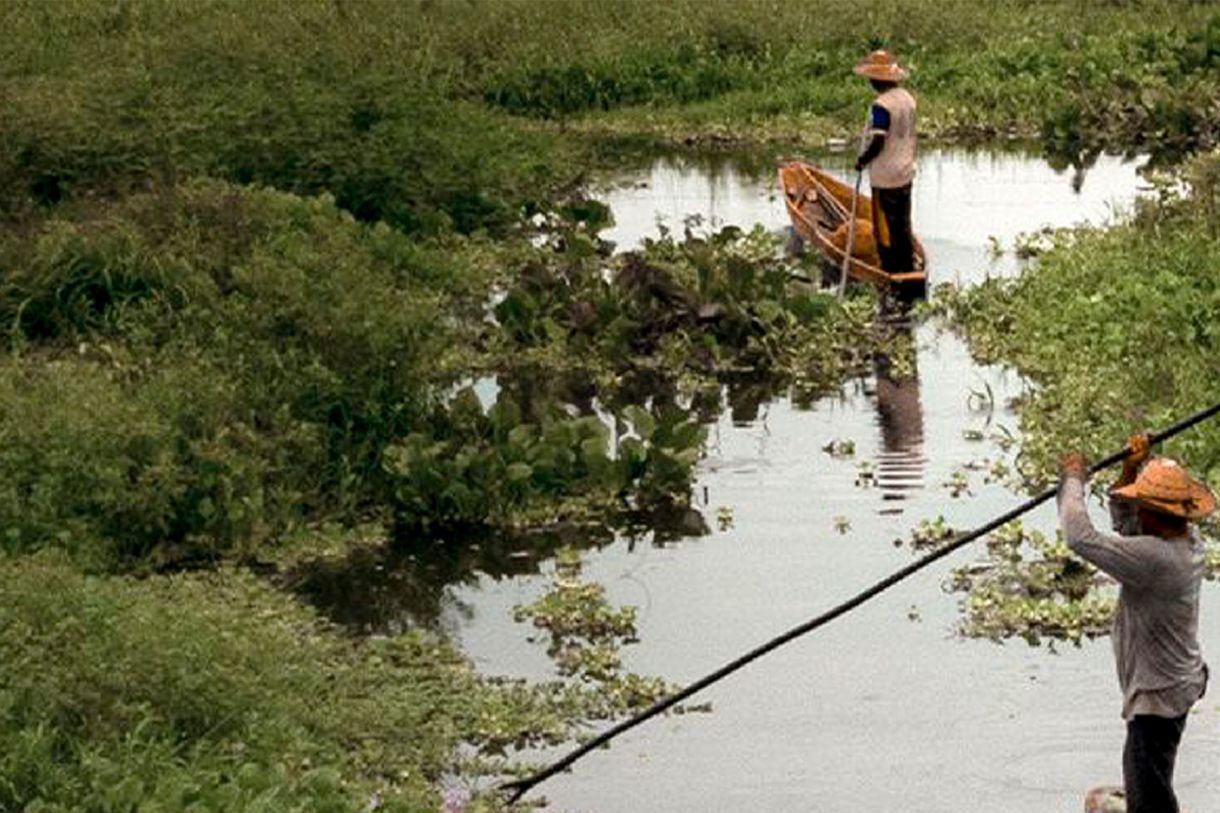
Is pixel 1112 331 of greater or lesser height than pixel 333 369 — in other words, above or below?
below

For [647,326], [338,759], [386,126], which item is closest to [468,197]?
[386,126]

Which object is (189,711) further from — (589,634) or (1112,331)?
(1112,331)

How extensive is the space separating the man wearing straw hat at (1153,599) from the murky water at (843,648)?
86cm

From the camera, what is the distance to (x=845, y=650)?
44.3 ft

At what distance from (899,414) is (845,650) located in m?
4.80

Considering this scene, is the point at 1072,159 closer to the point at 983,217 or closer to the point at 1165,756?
the point at 983,217

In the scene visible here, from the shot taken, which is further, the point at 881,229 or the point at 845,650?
the point at 881,229

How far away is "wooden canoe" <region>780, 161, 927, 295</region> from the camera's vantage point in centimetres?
2178

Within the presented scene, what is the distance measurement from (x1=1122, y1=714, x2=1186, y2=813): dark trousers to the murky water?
832 mm

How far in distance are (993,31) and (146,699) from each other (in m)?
24.7

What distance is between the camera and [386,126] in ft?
76.0

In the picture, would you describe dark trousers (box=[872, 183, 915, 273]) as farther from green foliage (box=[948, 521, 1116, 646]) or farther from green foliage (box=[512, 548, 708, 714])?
Answer: green foliage (box=[512, 548, 708, 714])

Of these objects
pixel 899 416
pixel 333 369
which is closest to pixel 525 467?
pixel 333 369

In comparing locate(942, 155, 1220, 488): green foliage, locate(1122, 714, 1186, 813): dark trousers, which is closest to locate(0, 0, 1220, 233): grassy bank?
locate(942, 155, 1220, 488): green foliage
